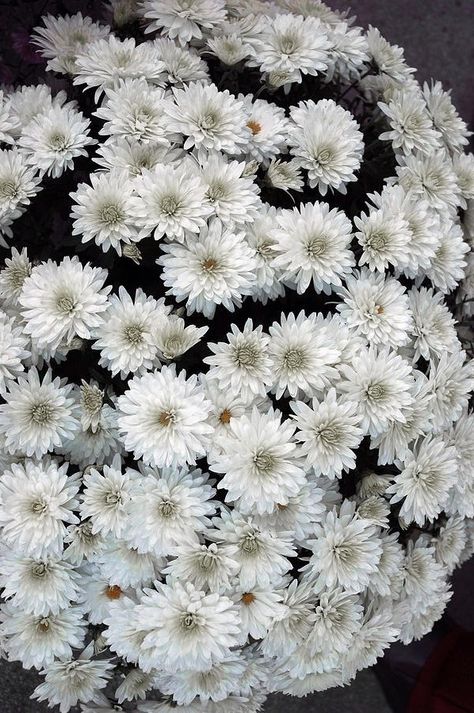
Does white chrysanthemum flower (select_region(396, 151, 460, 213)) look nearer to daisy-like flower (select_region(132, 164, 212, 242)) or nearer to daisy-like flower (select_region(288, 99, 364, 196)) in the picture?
daisy-like flower (select_region(288, 99, 364, 196))

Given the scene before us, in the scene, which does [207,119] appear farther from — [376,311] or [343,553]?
[343,553]

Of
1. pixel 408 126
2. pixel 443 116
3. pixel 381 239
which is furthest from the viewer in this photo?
pixel 443 116

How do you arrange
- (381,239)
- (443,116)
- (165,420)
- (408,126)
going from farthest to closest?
(443,116) < (408,126) < (381,239) < (165,420)

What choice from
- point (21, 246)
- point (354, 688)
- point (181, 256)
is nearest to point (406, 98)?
point (181, 256)

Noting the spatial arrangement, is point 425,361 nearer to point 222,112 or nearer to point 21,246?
point 222,112

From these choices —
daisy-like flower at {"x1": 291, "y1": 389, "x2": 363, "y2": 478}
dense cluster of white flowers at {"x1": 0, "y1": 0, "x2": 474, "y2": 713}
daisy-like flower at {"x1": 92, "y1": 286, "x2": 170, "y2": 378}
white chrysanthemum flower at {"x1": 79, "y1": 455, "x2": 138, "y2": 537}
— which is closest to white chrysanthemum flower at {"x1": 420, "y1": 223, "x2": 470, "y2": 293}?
dense cluster of white flowers at {"x1": 0, "y1": 0, "x2": 474, "y2": 713}

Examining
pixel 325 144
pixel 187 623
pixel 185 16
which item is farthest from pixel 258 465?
pixel 185 16

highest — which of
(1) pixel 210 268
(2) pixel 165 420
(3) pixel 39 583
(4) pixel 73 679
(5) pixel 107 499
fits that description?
(1) pixel 210 268
